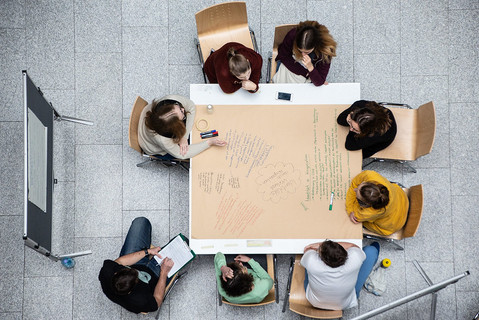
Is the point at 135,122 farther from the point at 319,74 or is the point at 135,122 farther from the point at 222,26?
the point at 319,74

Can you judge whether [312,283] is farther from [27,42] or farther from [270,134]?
[27,42]

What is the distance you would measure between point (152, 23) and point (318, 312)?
2.81 meters

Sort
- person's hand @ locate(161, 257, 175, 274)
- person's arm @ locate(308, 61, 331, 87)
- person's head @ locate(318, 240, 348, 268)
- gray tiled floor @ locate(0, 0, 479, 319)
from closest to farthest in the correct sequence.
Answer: person's head @ locate(318, 240, 348, 268) → person's arm @ locate(308, 61, 331, 87) → person's hand @ locate(161, 257, 175, 274) → gray tiled floor @ locate(0, 0, 479, 319)

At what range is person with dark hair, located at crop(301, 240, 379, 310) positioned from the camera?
225 cm

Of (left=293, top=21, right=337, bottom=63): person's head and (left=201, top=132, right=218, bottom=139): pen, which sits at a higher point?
(left=293, top=21, right=337, bottom=63): person's head

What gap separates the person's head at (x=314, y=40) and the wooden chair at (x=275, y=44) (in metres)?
0.18

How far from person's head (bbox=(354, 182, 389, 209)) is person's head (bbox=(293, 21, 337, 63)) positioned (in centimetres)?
97

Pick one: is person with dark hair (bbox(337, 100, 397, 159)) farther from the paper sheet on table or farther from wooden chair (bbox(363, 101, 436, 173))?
the paper sheet on table

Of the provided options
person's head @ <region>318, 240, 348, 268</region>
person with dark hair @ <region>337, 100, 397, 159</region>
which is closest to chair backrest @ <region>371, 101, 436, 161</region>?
person with dark hair @ <region>337, 100, 397, 159</region>

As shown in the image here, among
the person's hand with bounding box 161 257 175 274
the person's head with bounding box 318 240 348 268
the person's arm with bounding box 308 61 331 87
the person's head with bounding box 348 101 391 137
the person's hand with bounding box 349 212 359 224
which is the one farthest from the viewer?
the person's hand with bounding box 161 257 175 274

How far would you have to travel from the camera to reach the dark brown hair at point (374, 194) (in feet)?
7.41

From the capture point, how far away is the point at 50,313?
301 centimetres

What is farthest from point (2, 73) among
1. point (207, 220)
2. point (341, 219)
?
point (341, 219)

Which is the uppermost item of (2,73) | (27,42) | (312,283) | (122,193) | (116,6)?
(116,6)
